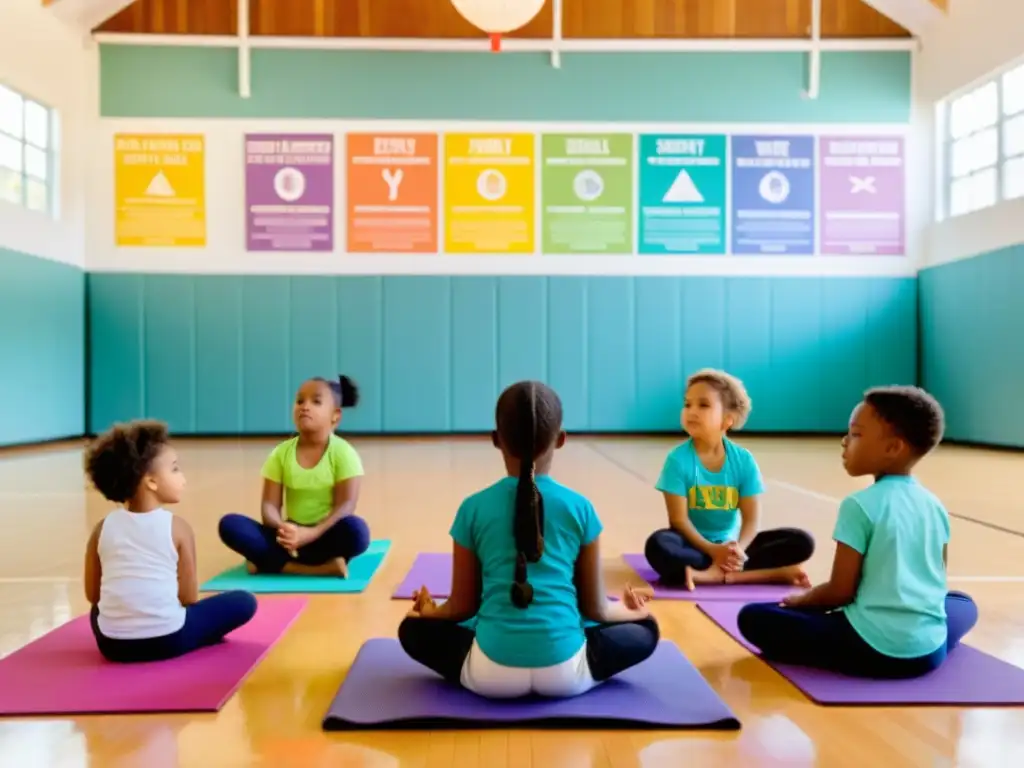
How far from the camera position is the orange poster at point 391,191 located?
804 cm

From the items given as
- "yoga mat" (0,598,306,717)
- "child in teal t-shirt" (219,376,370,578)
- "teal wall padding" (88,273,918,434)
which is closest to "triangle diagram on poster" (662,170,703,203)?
"teal wall padding" (88,273,918,434)

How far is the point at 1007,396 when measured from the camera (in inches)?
275

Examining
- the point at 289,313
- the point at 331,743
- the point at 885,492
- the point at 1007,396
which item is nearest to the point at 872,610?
the point at 885,492

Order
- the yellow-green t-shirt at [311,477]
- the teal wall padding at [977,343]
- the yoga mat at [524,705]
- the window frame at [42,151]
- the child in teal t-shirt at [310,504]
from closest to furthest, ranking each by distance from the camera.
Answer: the yoga mat at [524,705]
the child in teal t-shirt at [310,504]
the yellow-green t-shirt at [311,477]
the teal wall padding at [977,343]
the window frame at [42,151]

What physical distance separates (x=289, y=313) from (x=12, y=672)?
6.51m

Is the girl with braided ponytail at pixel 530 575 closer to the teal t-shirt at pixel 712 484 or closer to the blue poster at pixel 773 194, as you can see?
the teal t-shirt at pixel 712 484

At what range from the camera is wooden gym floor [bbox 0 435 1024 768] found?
140cm

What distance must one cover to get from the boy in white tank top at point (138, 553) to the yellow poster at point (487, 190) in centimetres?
642

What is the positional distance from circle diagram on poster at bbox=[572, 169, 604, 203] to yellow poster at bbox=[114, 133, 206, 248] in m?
3.48

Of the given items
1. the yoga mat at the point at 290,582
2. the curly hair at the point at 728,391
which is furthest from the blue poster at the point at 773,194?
the yoga mat at the point at 290,582

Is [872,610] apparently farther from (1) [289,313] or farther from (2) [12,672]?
(1) [289,313]

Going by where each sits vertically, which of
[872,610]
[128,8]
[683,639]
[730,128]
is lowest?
[683,639]

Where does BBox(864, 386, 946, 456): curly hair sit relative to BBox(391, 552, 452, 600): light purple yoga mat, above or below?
above

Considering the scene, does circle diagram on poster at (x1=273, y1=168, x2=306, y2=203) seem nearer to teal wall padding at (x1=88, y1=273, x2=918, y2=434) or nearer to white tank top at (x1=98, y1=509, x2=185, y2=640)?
teal wall padding at (x1=88, y1=273, x2=918, y2=434)
